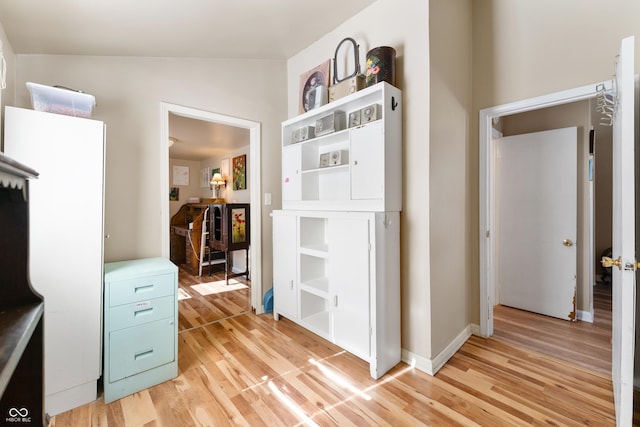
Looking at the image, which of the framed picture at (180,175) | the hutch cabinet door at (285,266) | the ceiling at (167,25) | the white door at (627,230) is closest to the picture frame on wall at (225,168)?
the framed picture at (180,175)

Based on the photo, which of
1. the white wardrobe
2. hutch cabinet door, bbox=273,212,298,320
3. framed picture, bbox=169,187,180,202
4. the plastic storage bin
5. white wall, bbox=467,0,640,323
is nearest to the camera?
the white wardrobe

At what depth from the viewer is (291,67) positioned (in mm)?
3125

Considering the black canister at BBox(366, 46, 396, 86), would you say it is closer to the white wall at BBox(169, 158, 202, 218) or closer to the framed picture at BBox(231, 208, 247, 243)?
the framed picture at BBox(231, 208, 247, 243)

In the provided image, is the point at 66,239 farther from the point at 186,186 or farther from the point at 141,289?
the point at 186,186

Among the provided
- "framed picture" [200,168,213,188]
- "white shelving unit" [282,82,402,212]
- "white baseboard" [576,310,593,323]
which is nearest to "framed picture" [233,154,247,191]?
"framed picture" [200,168,213,188]

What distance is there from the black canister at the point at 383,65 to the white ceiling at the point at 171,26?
21.5 inches

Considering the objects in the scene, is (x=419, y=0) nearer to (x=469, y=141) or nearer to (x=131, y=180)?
(x=469, y=141)

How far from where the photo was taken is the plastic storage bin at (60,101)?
1600 millimetres

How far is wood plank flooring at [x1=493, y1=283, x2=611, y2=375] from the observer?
2.13m

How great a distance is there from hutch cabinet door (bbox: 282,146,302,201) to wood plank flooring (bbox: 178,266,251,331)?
1.44 m

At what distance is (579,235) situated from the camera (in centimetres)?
277

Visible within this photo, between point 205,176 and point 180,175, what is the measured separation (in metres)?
0.49

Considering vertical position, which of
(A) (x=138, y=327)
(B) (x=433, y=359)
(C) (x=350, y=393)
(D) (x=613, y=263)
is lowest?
(C) (x=350, y=393)

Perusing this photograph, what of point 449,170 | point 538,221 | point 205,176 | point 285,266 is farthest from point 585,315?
point 205,176
